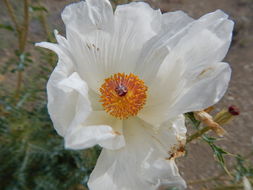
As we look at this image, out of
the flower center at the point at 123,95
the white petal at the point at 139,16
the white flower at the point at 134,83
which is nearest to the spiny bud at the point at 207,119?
the white flower at the point at 134,83

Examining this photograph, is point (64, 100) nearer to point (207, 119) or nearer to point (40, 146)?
point (207, 119)

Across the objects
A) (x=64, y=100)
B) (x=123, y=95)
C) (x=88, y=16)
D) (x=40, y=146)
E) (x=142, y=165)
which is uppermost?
(x=88, y=16)

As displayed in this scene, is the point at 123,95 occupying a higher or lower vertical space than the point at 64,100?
lower

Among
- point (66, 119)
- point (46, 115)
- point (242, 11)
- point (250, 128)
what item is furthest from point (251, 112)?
point (66, 119)

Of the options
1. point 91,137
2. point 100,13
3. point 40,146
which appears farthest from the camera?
point 40,146

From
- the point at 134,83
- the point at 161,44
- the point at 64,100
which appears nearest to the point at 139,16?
the point at 161,44

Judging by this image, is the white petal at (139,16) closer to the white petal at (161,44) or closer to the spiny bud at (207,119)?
the white petal at (161,44)
